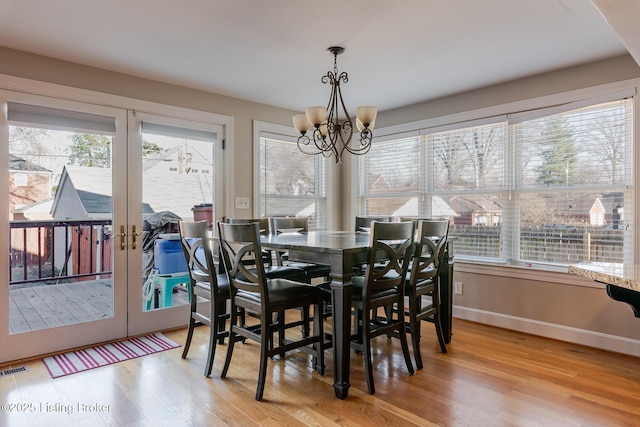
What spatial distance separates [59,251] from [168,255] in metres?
0.85

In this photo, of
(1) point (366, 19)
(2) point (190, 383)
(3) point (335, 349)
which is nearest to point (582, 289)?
(3) point (335, 349)

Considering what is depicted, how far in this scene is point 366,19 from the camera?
2.37 m

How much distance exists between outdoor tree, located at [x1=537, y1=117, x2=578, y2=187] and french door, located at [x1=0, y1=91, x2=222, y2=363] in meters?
3.19

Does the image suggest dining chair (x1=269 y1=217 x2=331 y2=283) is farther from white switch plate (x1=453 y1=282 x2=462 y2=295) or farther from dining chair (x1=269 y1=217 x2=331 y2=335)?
white switch plate (x1=453 y1=282 x2=462 y2=295)

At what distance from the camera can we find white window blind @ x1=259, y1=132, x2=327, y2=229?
430cm

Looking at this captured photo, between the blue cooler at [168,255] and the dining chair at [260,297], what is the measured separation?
1.38 meters

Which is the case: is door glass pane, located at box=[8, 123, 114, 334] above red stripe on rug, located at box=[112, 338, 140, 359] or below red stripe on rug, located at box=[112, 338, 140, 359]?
above

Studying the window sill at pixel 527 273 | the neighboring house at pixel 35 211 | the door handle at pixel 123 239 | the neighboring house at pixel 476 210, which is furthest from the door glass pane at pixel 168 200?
the window sill at pixel 527 273

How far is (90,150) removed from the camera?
3.12 m

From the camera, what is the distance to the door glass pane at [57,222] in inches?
111

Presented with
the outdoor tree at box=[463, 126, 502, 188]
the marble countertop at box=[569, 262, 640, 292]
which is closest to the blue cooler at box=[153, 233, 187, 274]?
the outdoor tree at box=[463, 126, 502, 188]

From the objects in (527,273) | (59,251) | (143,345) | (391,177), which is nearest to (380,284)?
(527,273)

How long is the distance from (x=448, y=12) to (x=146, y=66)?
233cm

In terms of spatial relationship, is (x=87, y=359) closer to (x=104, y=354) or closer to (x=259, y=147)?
(x=104, y=354)
